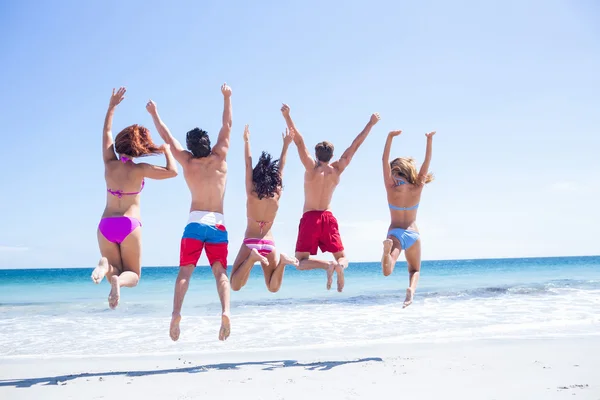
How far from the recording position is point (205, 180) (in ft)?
20.2

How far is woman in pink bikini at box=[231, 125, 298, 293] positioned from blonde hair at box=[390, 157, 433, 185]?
5.73ft

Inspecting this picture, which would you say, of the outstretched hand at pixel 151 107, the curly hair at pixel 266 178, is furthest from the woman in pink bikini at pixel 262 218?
the outstretched hand at pixel 151 107

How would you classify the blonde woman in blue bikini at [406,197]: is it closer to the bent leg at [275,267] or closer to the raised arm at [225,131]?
the bent leg at [275,267]

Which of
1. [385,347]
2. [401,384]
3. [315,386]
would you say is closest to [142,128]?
[315,386]

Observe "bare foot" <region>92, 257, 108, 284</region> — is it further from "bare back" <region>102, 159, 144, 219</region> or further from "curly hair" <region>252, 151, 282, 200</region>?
"curly hair" <region>252, 151, 282, 200</region>

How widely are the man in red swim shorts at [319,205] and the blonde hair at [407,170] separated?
0.75 metres

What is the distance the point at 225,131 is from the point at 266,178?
71cm

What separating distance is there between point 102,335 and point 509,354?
787 centimetres

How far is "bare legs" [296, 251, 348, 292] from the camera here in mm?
6910

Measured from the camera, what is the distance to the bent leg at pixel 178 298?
5.86 meters

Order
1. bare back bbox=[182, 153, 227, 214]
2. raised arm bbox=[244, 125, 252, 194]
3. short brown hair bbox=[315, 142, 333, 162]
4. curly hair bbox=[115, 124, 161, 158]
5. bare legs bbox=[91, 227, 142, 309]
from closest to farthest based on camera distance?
bare legs bbox=[91, 227, 142, 309], curly hair bbox=[115, 124, 161, 158], bare back bbox=[182, 153, 227, 214], raised arm bbox=[244, 125, 252, 194], short brown hair bbox=[315, 142, 333, 162]

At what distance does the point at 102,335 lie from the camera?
11.5 m

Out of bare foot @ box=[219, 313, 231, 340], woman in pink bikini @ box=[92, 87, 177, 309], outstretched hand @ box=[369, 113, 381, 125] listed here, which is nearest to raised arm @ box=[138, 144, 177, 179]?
woman in pink bikini @ box=[92, 87, 177, 309]

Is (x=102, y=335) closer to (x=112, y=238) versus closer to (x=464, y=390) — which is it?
(x=112, y=238)
